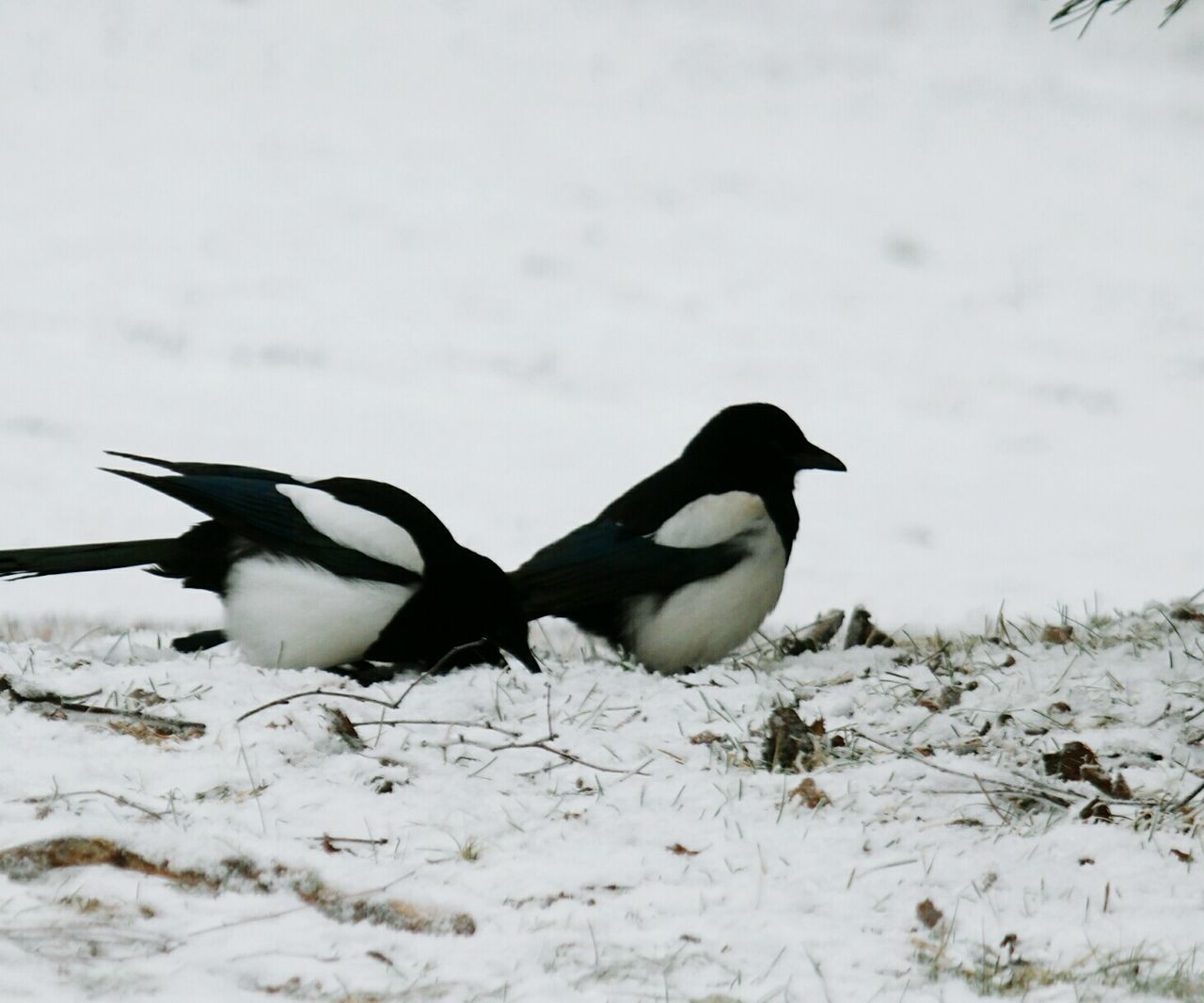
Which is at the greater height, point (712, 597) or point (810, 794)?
point (712, 597)

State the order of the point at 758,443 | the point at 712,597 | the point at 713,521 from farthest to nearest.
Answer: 1. the point at 758,443
2. the point at 713,521
3. the point at 712,597

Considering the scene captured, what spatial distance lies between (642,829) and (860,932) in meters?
0.59

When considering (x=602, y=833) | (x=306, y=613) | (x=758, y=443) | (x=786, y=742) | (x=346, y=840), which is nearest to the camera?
(x=346, y=840)

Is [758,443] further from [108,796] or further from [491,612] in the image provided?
[108,796]

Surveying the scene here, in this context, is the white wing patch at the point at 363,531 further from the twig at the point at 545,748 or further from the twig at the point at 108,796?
the twig at the point at 108,796

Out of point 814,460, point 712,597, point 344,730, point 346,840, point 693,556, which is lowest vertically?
point 346,840

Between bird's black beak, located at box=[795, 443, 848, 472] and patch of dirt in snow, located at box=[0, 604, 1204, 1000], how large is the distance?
110 centimetres

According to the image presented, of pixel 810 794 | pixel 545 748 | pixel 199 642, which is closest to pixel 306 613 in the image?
pixel 199 642

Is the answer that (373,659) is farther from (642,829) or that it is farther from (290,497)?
(642,829)

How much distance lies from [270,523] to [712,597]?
1365 mm

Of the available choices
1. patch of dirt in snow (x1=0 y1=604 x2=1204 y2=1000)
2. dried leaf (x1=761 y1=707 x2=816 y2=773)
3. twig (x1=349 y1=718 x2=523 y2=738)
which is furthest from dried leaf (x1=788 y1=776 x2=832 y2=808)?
twig (x1=349 y1=718 x2=523 y2=738)

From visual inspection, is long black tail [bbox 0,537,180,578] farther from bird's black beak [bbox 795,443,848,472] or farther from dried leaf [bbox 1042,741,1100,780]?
A: dried leaf [bbox 1042,741,1100,780]

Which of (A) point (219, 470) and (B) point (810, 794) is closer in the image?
(B) point (810, 794)

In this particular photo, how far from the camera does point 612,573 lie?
5266mm
